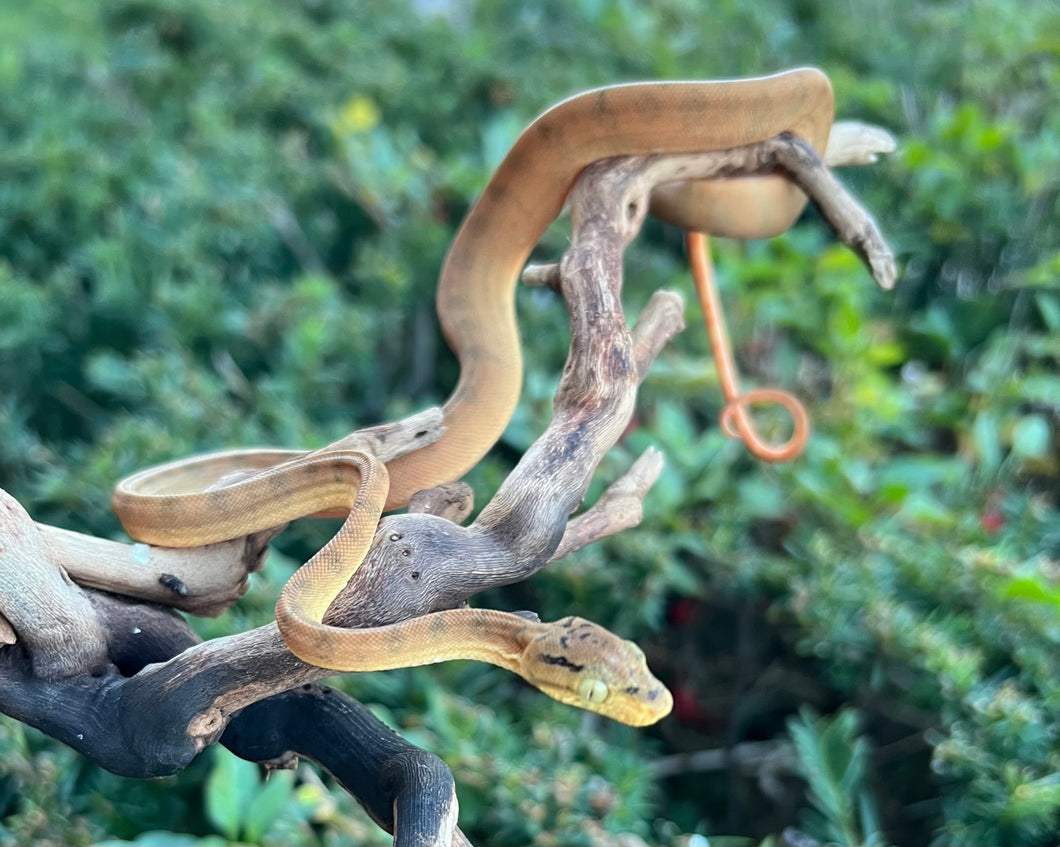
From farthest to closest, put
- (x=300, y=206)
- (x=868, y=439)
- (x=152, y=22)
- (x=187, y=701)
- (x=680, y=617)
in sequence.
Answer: (x=152, y=22) < (x=300, y=206) < (x=868, y=439) < (x=680, y=617) < (x=187, y=701)

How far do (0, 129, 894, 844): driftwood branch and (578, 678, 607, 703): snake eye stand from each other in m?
0.15

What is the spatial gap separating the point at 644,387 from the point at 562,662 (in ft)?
5.97

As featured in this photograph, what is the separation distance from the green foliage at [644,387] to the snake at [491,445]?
24.6 inches

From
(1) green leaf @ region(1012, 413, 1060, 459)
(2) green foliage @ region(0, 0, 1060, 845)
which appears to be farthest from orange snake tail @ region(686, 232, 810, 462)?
(1) green leaf @ region(1012, 413, 1060, 459)

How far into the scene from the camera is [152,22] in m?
4.27

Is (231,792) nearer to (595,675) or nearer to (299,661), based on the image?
(299,661)

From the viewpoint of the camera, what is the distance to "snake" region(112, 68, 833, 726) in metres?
1.15

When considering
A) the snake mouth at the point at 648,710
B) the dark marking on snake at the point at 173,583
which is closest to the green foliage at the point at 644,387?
the dark marking on snake at the point at 173,583

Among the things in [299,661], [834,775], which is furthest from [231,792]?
[834,775]

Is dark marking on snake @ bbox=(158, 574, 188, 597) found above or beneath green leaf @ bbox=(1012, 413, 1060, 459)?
above

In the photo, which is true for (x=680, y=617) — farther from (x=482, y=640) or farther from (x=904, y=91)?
(x=904, y=91)

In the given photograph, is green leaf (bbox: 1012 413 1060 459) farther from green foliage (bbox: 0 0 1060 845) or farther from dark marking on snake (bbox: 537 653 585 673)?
dark marking on snake (bbox: 537 653 585 673)

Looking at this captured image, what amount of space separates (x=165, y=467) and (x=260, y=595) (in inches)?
21.7

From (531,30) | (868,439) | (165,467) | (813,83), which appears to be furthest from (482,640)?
(531,30)
